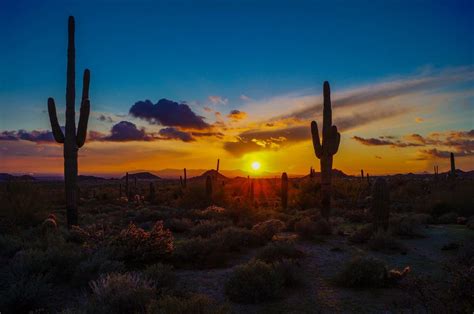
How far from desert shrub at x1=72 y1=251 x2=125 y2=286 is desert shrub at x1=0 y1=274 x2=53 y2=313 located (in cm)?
82

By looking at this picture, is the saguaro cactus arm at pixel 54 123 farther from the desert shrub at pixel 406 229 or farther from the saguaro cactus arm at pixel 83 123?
the desert shrub at pixel 406 229

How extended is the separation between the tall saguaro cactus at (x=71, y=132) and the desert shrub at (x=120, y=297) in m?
11.7

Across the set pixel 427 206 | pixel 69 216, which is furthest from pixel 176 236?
pixel 427 206

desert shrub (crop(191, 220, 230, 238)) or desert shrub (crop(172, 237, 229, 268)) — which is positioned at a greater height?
desert shrub (crop(191, 220, 230, 238))

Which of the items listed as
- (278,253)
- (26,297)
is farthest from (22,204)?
(278,253)

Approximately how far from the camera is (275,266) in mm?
9172

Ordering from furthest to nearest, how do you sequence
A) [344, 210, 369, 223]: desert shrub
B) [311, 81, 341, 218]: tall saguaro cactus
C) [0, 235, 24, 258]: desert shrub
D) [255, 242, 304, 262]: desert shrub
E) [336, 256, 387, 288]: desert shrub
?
[344, 210, 369, 223]: desert shrub, [311, 81, 341, 218]: tall saguaro cactus, [0, 235, 24, 258]: desert shrub, [255, 242, 304, 262]: desert shrub, [336, 256, 387, 288]: desert shrub

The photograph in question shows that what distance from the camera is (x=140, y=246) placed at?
10.6 metres

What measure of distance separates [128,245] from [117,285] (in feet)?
13.7

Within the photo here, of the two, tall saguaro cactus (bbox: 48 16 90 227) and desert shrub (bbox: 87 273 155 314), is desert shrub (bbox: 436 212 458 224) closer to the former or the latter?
tall saguaro cactus (bbox: 48 16 90 227)

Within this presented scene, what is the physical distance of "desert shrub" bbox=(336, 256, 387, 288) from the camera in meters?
8.72

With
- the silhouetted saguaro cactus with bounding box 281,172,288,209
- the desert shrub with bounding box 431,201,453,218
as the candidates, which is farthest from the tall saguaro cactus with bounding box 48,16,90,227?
the desert shrub with bounding box 431,201,453,218

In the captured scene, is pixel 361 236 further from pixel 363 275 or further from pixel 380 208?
pixel 363 275

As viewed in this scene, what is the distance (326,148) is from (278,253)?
986 cm
